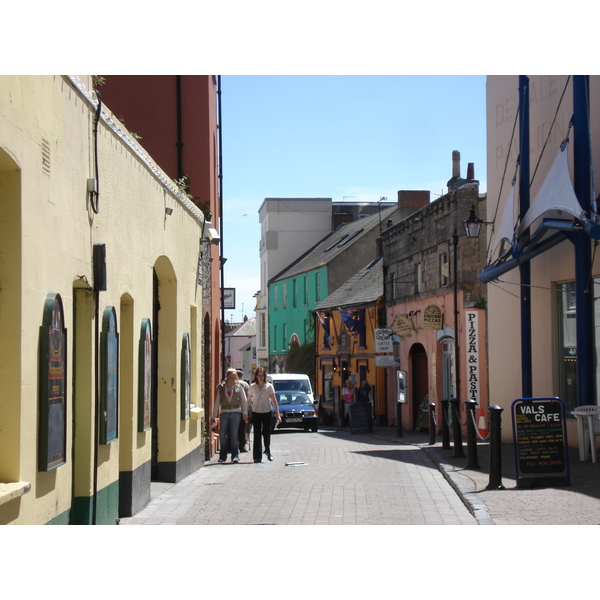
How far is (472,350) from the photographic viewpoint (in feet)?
73.7

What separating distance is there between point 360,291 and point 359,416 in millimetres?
11530

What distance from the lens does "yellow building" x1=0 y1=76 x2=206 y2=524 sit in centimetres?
604

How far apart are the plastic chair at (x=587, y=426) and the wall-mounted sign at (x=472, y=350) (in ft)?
29.5

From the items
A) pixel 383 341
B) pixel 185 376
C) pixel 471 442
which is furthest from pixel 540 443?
pixel 383 341

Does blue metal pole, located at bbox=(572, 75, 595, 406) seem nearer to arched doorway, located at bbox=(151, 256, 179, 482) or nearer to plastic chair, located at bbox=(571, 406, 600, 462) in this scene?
plastic chair, located at bbox=(571, 406, 600, 462)

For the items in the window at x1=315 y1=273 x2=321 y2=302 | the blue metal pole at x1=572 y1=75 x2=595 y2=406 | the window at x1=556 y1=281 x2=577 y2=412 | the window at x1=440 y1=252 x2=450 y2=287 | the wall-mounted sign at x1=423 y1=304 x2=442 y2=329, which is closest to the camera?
the blue metal pole at x1=572 y1=75 x2=595 y2=406

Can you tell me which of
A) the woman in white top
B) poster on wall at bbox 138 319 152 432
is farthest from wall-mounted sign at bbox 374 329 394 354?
poster on wall at bbox 138 319 152 432

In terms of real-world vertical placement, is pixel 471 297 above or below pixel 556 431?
above

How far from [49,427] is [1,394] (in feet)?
2.32

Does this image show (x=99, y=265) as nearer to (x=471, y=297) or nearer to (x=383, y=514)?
(x=383, y=514)

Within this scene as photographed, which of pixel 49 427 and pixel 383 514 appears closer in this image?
pixel 49 427

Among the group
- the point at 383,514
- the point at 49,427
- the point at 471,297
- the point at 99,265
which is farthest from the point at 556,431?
the point at 471,297

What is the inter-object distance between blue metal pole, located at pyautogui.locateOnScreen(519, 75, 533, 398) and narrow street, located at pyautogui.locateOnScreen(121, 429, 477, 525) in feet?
7.67
